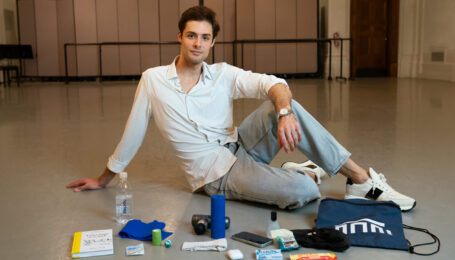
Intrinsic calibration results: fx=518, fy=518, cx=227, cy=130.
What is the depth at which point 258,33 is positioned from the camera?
1465cm

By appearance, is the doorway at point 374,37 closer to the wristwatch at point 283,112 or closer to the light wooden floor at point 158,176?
the light wooden floor at point 158,176

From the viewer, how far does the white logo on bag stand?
2250 mm

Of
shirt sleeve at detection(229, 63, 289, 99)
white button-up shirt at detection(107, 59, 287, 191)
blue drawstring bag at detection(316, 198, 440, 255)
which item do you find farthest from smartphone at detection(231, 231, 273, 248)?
shirt sleeve at detection(229, 63, 289, 99)

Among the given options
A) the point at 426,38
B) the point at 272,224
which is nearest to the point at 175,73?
the point at 272,224

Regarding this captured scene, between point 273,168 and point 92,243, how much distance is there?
99 centimetres

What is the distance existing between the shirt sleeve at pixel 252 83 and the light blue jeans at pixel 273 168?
11 cm

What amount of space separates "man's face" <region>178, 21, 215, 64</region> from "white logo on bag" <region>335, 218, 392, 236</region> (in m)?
1.11

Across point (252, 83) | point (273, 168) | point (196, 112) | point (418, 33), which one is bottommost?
point (273, 168)

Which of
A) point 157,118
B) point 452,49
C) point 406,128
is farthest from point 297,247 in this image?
point 452,49

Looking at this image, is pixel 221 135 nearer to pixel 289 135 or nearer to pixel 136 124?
pixel 136 124

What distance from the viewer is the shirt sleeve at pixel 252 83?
103 inches

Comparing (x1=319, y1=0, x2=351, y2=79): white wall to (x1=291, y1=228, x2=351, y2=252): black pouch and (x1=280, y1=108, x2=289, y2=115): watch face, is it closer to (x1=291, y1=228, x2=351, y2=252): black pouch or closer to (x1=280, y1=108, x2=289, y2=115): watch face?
(x1=280, y1=108, x2=289, y2=115): watch face

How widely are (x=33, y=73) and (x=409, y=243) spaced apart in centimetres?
1421

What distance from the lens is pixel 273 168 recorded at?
106 inches
